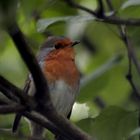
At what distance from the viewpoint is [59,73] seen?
3.45 meters

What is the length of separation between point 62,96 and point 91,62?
110 cm

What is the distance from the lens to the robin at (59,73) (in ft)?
10.9

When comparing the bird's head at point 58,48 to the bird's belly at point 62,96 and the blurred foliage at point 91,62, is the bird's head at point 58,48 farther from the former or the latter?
the bird's belly at point 62,96

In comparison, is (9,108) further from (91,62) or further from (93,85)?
(91,62)

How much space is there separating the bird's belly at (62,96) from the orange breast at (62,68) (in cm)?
4

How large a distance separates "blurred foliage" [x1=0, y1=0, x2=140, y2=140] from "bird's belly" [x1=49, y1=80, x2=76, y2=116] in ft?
0.35

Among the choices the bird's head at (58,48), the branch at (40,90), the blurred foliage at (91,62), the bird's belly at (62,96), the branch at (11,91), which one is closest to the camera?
the branch at (40,90)

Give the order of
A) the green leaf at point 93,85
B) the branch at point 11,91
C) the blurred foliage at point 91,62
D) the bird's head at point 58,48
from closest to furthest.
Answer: the branch at point 11,91, the blurred foliage at point 91,62, the green leaf at point 93,85, the bird's head at point 58,48

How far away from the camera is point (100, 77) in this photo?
2904 mm

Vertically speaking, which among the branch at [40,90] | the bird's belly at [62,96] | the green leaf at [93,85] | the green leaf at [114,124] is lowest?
the bird's belly at [62,96]

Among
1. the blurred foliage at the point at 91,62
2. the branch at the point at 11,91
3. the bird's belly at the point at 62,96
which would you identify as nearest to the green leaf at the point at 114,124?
the blurred foliage at the point at 91,62

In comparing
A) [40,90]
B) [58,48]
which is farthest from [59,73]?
[40,90]

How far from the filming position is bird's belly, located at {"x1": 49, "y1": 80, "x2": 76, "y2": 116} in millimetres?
3328

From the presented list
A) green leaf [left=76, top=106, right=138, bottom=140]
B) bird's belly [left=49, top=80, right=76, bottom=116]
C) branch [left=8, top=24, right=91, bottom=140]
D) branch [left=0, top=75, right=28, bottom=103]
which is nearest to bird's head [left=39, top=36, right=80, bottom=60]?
bird's belly [left=49, top=80, right=76, bottom=116]
